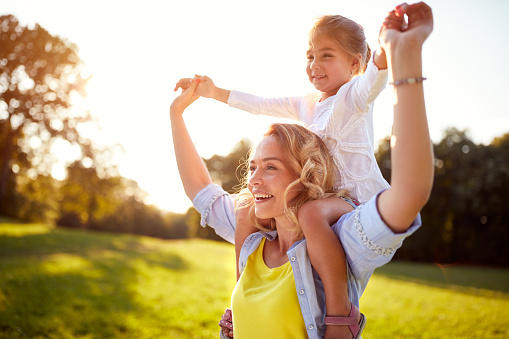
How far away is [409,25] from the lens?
124 cm

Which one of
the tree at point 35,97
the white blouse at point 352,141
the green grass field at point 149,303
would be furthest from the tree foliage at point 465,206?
the white blouse at point 352,141

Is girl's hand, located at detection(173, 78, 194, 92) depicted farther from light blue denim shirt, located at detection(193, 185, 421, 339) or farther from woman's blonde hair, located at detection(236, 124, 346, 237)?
light blue denim shirt, located at detection(193, 185, 421, 339)

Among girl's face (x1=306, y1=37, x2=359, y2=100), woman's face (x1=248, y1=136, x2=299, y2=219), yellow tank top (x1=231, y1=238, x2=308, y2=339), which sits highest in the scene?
girl's face (x1=306, y1=37, x2=359, y2=100)

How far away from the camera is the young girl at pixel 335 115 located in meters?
1.63

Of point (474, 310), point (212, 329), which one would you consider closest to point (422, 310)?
point (474, 310)

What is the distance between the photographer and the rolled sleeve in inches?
90.0

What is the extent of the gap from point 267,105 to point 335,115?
2.38 feet

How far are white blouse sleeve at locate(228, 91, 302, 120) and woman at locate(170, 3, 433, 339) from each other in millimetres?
364

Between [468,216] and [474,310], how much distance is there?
20923mm

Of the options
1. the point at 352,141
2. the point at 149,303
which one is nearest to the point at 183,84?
the point at 352,141

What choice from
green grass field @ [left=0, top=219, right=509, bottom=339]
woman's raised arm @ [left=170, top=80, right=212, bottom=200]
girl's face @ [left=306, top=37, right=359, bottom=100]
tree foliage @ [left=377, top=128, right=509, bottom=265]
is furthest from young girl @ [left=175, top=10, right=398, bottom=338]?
tree foliage @ [left=377, top=128, right=509, bottom=265]

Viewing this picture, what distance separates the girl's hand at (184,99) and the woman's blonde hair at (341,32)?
796 mm

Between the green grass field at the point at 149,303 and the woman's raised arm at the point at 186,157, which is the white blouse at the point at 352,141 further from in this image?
the green grass field at the point at 149,303

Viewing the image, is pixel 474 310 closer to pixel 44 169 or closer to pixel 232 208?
pixel 232 208
